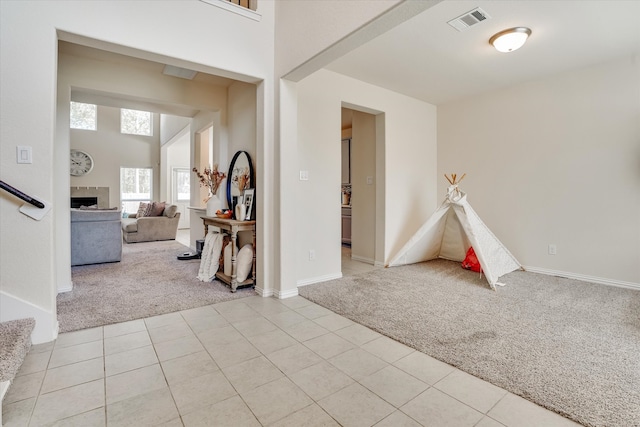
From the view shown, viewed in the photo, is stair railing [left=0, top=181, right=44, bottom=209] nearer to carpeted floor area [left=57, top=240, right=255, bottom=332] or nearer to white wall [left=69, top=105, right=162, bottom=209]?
carpeted floor area [left=57, top=240, right=255, bottom=332]

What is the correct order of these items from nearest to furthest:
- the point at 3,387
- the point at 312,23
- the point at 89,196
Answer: the point at 3,387
the point at 312,23
the point at 89,196

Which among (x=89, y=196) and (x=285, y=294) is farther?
(x=89, y=196)

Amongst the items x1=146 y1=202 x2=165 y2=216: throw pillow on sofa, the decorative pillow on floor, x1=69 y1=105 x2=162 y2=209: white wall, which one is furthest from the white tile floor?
x1=69 y1=105 x2=162 y2=209: white wall

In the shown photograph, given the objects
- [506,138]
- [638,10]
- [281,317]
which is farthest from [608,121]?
[281,317]

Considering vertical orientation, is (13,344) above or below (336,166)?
below

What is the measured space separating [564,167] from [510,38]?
190 cm

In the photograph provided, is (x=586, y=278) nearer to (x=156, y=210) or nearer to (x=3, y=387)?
(x=3, y=387)

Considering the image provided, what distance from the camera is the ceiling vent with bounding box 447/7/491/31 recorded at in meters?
2.53

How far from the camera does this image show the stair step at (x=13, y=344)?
1527mm

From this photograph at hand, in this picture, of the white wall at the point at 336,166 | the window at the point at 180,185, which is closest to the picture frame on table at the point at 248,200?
the white wall at the point at 336,166

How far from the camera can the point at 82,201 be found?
8.62 metres

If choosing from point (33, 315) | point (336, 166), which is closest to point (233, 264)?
point (33, 315)

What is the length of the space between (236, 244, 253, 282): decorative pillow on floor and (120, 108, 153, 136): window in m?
8.33

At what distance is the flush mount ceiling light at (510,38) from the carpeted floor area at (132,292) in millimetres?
3408
